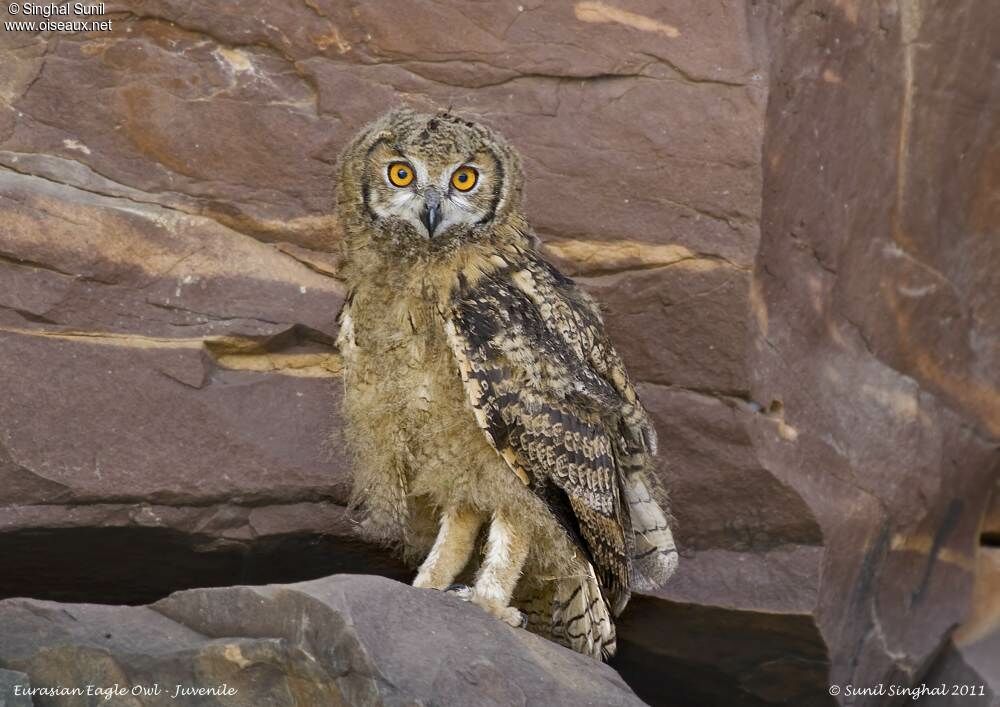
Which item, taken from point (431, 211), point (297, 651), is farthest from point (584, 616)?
point (431, 211)

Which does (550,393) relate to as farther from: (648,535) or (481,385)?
(648,535)

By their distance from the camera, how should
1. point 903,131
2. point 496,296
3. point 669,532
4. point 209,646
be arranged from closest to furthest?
point 209,646, point 496,296, point 669,532, point 903,131

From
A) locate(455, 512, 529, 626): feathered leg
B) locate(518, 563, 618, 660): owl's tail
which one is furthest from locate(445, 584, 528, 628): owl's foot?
locate(518, 563, 618, 660): owl's tail

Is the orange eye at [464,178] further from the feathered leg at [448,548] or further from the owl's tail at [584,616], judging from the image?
the owl's tail at [584,616]

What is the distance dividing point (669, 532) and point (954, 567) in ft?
4.48

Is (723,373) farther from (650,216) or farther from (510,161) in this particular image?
(510,161)

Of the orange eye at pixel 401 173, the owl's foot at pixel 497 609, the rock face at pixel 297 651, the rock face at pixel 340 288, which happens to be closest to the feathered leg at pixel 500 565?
the owl's foot at pixel 497 609

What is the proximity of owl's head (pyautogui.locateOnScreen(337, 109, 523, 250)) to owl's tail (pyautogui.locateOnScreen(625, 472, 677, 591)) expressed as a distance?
0.90 meters

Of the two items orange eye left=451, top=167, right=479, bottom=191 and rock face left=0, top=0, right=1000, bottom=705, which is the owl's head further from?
rock face left=0, top=0, right=1000, bottom=705

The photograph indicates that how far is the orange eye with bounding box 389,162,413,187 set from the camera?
4047mm

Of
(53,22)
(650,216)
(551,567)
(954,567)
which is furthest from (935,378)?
(53,22)

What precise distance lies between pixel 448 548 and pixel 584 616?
0.45 m

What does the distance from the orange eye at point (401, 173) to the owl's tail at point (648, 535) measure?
44.0 inches

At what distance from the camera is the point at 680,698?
4.98 m
